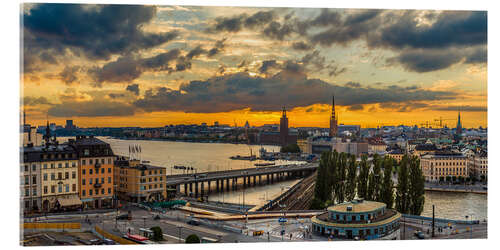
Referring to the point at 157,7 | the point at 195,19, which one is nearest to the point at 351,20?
the point at 195,19

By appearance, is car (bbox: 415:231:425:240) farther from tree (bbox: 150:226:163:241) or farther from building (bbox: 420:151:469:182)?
building (bbox: 420:151:469:182)

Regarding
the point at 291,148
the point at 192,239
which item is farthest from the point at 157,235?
the point at 291,148

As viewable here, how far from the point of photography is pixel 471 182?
63.5 ft

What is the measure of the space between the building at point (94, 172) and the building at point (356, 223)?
513cm

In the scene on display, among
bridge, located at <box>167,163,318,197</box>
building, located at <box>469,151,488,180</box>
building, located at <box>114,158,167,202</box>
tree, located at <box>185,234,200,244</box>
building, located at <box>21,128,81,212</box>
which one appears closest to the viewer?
tree, located at <box>185,234,200,244</box>

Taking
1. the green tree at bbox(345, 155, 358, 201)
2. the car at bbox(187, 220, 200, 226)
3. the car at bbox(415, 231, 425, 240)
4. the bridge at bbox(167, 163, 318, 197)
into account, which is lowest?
the bridge at bbox(167, 163, 318, 197)

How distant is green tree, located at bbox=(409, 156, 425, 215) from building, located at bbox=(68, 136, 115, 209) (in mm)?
7110

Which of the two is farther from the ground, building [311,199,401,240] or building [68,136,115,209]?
building [68,136,115,209]

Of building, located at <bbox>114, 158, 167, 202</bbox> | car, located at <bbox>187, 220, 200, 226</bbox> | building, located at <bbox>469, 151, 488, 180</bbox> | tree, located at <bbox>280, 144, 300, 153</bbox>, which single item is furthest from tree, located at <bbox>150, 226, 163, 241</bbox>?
tree, located at <bbox>280, 144, 300, 153</bbox>

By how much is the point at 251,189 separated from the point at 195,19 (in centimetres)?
1156

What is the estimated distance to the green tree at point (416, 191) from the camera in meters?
11.9

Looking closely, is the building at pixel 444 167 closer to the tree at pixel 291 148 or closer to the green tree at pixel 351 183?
the green tree at pixel 351 183

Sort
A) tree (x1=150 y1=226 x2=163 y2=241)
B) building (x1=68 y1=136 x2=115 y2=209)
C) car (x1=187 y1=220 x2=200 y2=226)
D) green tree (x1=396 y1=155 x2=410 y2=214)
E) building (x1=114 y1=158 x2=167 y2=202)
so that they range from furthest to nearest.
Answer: building (x1=114 y1=158 x2=167 y2=202) < green tree (x1=396 y1=155 x2=410 y2=214) < building (x1=68 y1=136 x2=115 y2=209) < car (x1=187 y1=220 x2=200 y2=226) < tree (x1=150 y1=226 x2=163 y2=241)

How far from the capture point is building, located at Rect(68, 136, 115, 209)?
11.1 meters
